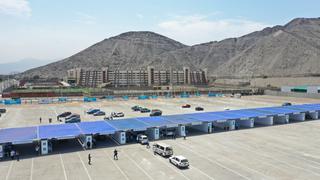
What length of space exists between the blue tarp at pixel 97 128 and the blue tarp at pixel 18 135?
4609mm

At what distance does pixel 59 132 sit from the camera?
97.6 ft

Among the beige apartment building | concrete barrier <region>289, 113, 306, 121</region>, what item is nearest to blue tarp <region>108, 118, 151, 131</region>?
concrete barrier <region>289, 113, 306, 121</region>

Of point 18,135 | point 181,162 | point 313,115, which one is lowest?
point 181,162

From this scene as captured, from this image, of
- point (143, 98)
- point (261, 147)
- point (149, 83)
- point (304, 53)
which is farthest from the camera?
point (304, 53)

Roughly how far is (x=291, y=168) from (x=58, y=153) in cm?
1914

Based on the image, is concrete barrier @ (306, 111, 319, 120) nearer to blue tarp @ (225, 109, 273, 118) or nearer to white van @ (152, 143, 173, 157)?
blue tarp @ (225, 109, 273, 118)

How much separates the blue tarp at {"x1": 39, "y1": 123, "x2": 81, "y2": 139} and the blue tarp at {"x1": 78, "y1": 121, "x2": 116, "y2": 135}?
2.25 feet

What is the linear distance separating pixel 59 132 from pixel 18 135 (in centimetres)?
360

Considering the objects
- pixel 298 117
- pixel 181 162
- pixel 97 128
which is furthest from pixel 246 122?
pixel 181 162

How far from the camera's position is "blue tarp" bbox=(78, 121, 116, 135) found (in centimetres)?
3002

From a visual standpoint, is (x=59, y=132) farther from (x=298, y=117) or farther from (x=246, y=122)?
(x=298, y=117)

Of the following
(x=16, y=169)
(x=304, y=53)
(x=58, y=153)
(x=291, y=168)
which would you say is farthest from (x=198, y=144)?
(x=304, y=53)

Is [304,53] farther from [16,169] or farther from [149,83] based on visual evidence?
[16,169]

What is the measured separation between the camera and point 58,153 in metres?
27.3
